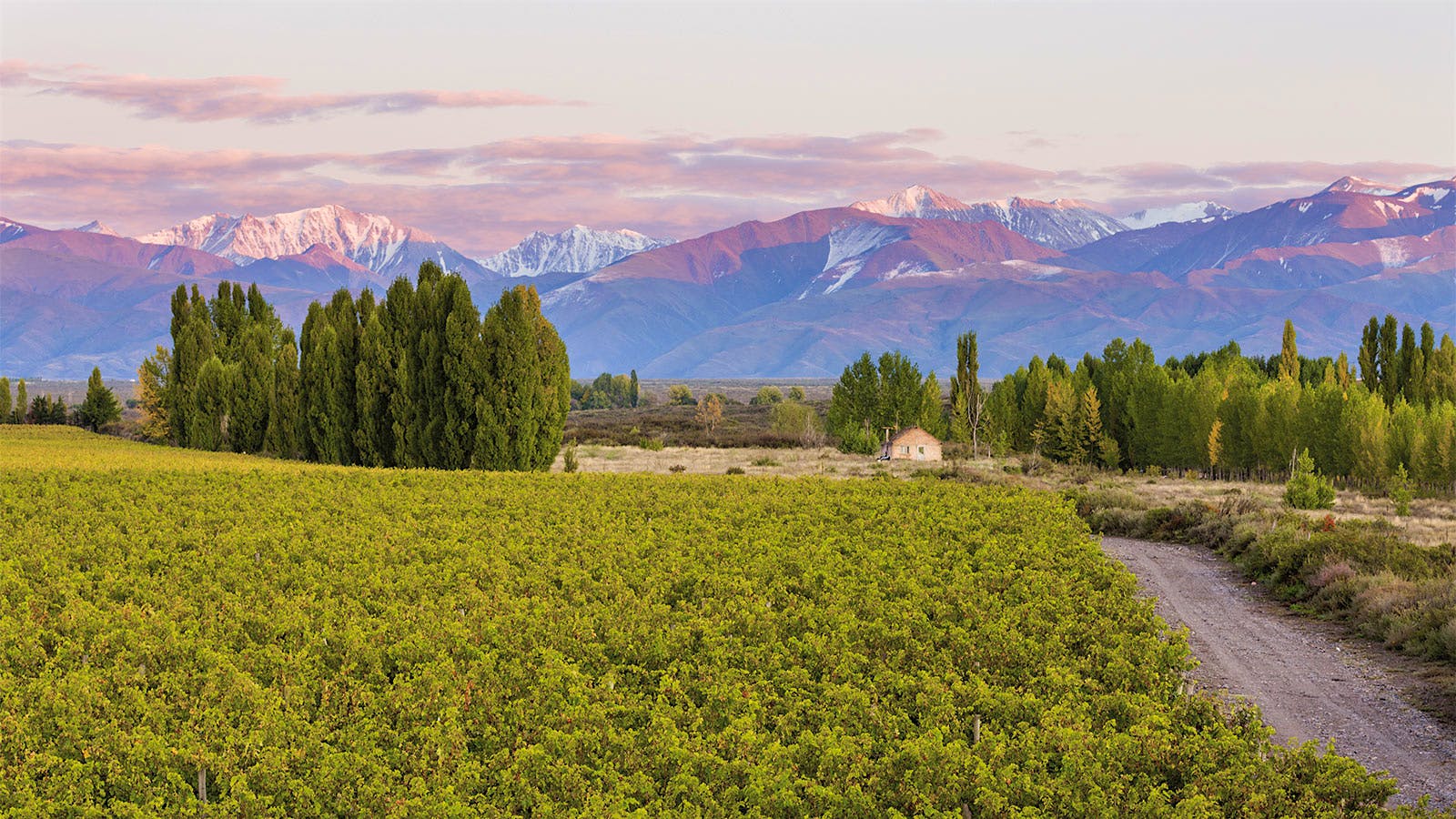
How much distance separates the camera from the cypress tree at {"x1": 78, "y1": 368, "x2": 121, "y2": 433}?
9231 centimetres

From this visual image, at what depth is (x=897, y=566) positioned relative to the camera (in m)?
16.4

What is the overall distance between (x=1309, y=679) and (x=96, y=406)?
95805mm

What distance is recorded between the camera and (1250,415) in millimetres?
70750

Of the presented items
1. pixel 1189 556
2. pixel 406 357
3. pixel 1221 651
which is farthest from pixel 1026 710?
pixel 406 357

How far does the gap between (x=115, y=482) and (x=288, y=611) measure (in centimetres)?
1579

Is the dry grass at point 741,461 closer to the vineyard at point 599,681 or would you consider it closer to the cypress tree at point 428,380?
the cypress tree at point 428,380

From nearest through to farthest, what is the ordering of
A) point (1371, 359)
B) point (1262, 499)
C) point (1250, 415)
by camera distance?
point (1262, 499) → point (1250, 415) → point (1371, 359)

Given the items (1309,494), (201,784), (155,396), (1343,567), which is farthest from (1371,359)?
(201,784)

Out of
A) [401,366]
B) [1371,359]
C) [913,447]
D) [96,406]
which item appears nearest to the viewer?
[401,366]

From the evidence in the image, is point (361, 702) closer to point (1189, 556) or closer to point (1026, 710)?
point (1026, 710)

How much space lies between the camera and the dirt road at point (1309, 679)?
546 inches

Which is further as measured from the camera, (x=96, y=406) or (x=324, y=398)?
(x=96, y=406)

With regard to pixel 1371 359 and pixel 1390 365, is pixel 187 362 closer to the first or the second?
pixel 1390 365

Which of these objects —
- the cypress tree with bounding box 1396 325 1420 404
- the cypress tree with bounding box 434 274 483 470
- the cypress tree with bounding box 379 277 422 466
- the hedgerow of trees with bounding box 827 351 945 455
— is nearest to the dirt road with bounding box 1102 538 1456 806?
the cypress tree with bounding box 434 274 483 470
